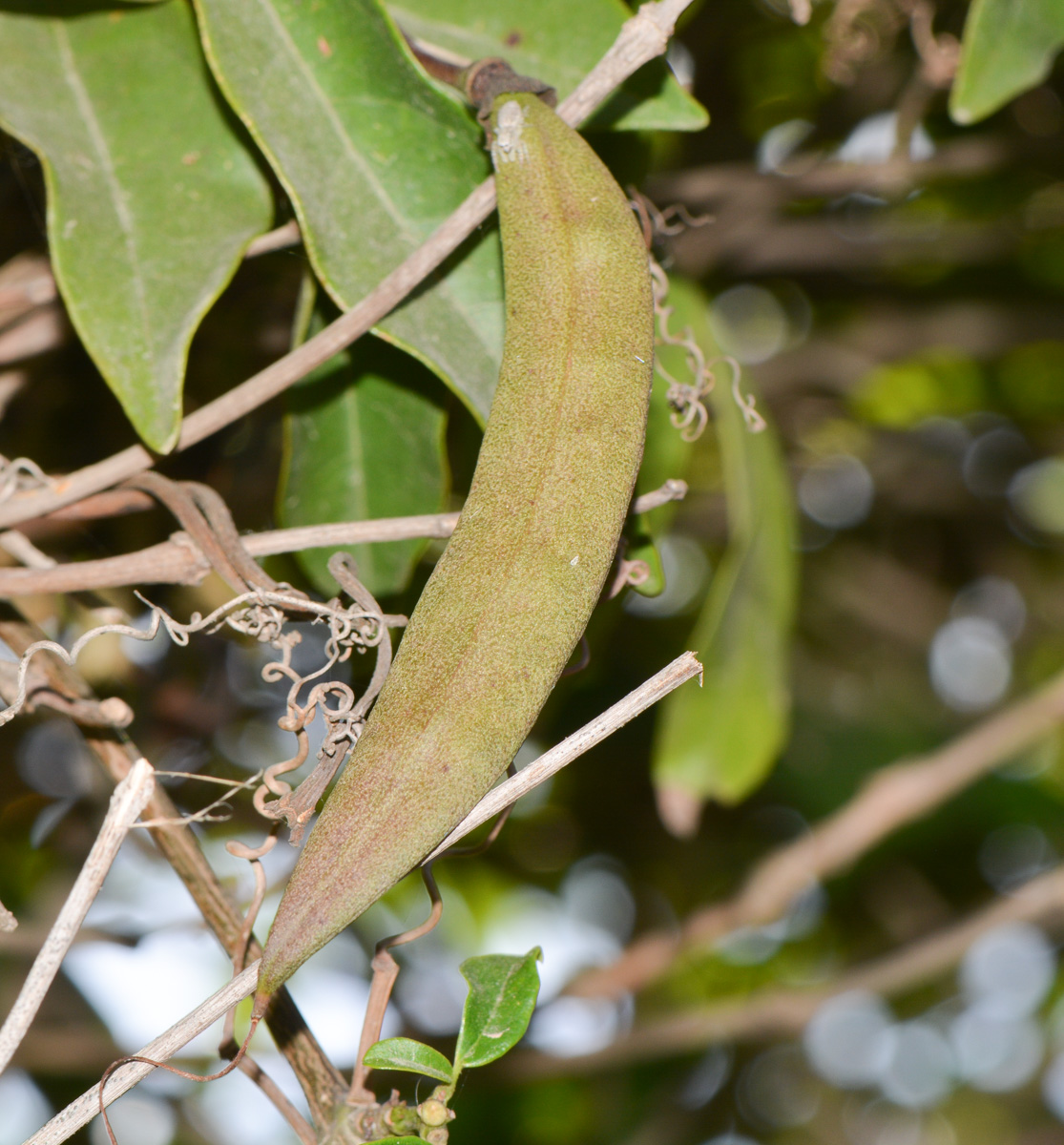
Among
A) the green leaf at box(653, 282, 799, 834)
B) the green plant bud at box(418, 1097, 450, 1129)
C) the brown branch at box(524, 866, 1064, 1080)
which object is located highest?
the green plant bud at box(418, 1097, 450, 1129)

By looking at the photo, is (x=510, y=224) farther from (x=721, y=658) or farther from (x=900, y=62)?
(x=900, y=62)

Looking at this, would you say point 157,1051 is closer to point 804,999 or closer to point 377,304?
point 377,304

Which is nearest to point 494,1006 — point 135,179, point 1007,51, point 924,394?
point 135,179

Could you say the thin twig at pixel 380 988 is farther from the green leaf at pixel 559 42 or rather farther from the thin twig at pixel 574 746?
the green leaf at pixel 559 42

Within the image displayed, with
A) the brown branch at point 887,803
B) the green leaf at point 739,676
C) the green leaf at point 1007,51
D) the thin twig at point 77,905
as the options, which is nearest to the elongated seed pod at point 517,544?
the thin twig at point 77,905

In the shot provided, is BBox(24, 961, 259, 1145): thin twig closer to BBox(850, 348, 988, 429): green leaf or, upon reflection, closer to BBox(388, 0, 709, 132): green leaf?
BBox(388, 0, 709, 132): green leaf

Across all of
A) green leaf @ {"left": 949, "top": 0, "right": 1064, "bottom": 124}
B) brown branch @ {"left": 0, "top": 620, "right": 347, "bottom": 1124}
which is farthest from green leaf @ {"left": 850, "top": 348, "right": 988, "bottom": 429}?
brown branch @ {"left": 0, "top": 620, "right": 347, "bottom": 1124}
